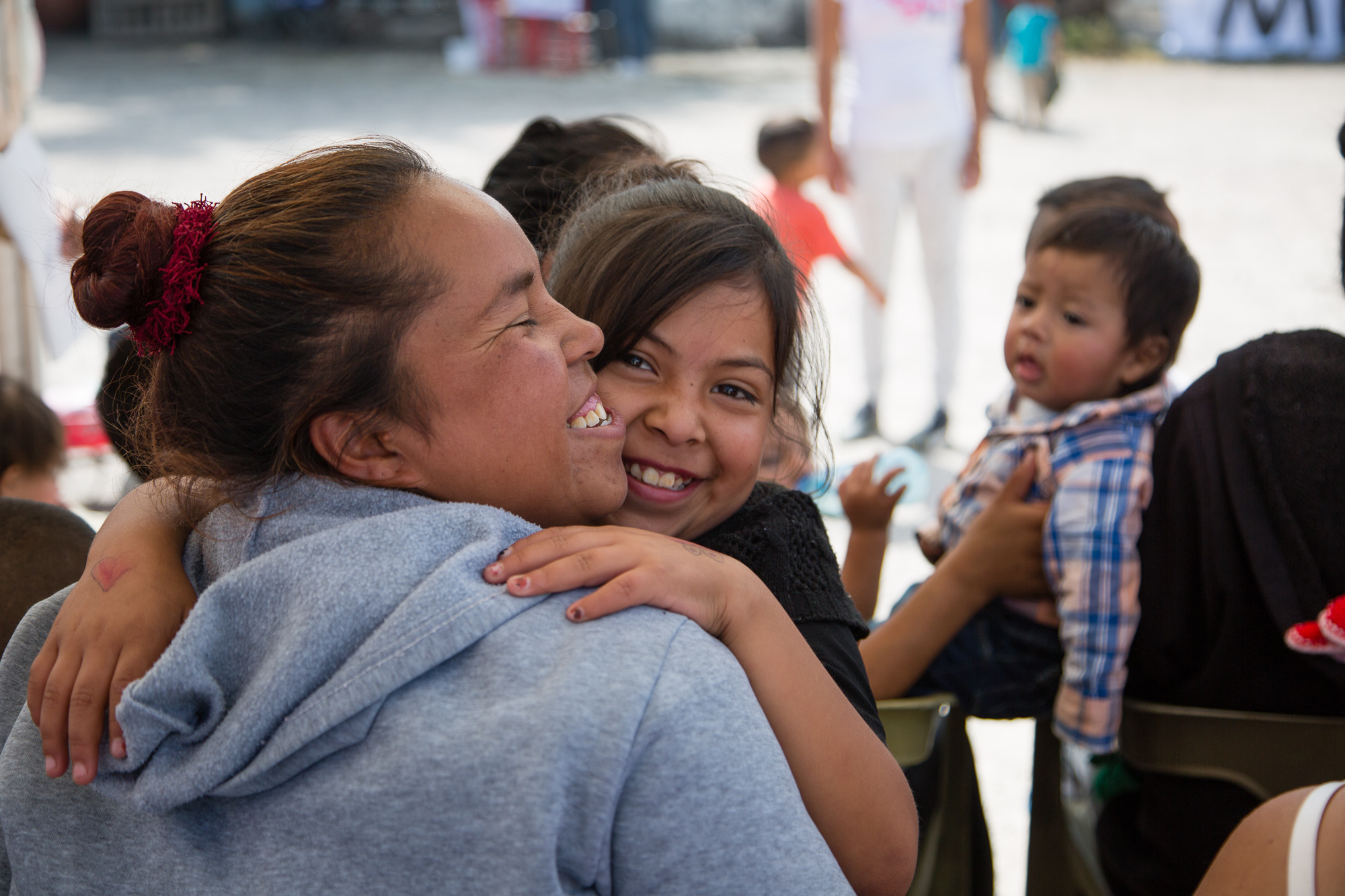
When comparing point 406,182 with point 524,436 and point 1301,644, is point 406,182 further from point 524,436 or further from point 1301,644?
point 1301,644

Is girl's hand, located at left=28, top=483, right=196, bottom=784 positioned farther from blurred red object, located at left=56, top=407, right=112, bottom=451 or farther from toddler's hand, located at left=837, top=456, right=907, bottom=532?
blurred red object, located at left=56, top=407, right=112, bottom=451

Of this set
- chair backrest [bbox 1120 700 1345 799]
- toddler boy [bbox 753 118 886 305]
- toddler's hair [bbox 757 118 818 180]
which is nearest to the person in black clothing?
chair backrest [bbox 1120 700 1345 799]

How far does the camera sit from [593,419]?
1.22 meters

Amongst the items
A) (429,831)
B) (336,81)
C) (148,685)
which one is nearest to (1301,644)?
(429,831)

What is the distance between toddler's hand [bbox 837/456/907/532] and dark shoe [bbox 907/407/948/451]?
285 centimetres

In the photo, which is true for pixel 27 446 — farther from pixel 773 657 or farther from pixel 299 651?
pixel 773 657

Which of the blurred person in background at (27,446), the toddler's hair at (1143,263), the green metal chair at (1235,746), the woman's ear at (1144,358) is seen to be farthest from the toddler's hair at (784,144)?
the green metal chair at (1235,746)

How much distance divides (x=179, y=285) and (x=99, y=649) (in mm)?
342

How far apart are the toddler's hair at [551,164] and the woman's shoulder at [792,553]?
69cm

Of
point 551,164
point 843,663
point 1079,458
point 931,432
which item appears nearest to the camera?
point 843,663

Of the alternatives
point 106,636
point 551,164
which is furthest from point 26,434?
point 106,636

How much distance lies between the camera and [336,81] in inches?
535

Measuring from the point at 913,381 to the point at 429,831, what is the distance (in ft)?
17.0

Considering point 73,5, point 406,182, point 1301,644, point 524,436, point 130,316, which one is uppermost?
point 73,5
